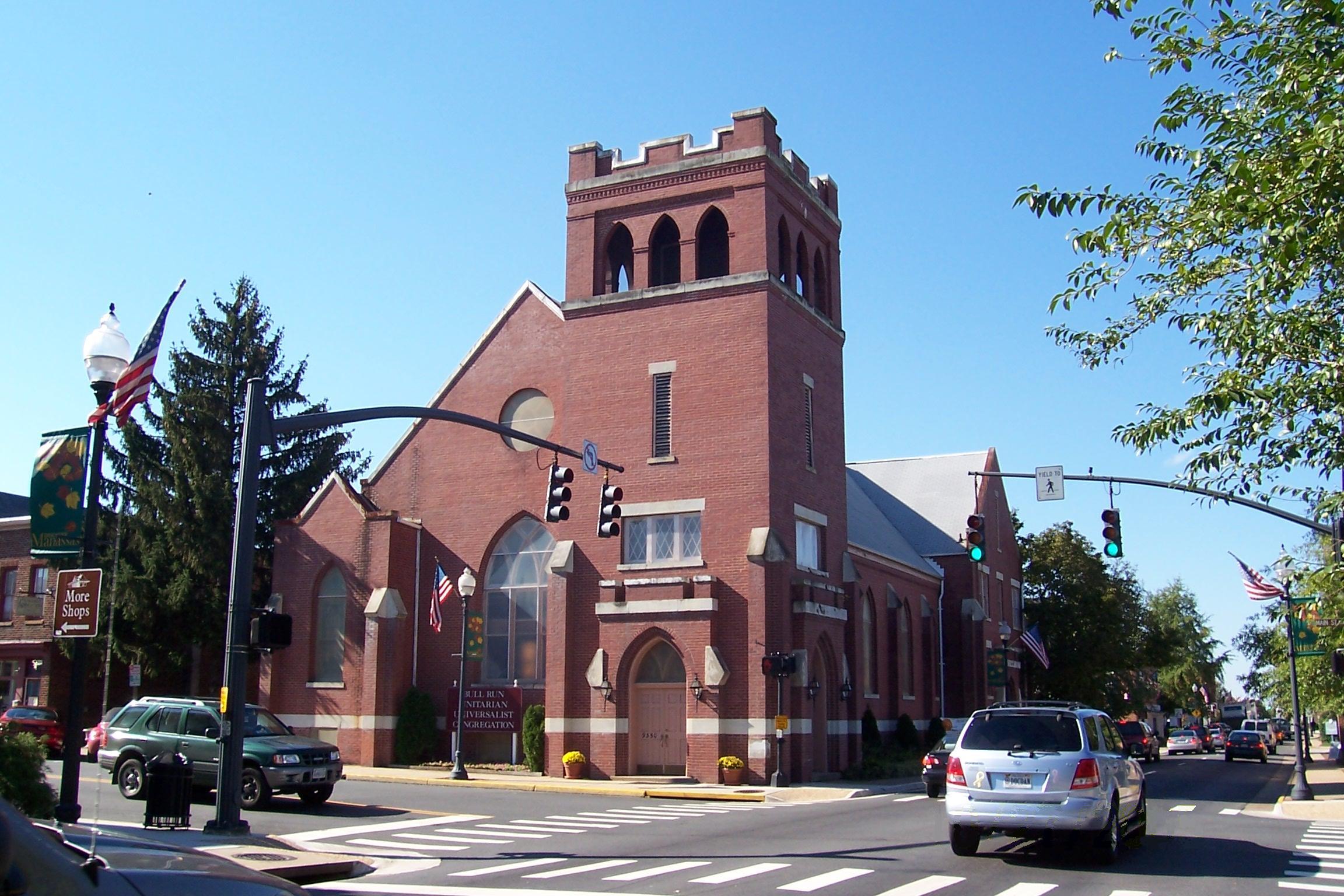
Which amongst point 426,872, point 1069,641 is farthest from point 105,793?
point 1069,641

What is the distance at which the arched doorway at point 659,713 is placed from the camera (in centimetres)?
3219

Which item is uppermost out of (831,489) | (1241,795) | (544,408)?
(544,408)

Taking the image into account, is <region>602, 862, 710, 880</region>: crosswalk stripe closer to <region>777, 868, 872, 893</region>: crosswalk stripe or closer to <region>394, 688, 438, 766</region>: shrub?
<region>777, 868, 872, 893</region>: crosswalk stripe

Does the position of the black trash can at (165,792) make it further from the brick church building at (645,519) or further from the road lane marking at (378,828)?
the brick church building at (645,519)

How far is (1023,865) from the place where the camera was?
14250mm

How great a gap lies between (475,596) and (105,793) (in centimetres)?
1448

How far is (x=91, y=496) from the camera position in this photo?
1516 cm

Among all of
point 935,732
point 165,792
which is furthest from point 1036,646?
point 165,792

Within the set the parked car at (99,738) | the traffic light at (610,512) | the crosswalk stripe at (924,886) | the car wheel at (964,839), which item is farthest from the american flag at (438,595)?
the crosswalk stripe at (924,886)

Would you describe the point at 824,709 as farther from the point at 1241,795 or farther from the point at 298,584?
the point at 298,584

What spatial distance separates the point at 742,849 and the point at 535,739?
17840 millimetres

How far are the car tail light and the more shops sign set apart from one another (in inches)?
897

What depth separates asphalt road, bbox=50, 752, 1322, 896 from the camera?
1283cm

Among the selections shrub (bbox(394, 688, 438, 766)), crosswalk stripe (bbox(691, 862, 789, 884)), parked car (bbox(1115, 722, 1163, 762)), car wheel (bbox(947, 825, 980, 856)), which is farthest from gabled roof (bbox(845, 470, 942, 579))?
crosswalk stripe (bbox(691, 862, 789, 884))
